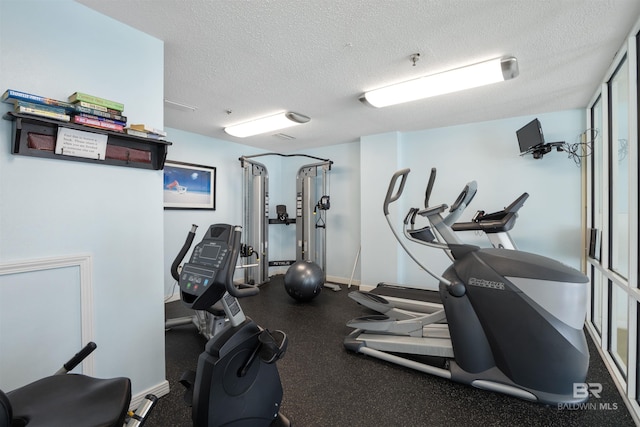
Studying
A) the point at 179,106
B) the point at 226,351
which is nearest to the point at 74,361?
the point at 226,351

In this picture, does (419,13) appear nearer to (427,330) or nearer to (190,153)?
(427,330)

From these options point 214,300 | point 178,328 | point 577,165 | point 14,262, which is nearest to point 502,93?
point 577,165

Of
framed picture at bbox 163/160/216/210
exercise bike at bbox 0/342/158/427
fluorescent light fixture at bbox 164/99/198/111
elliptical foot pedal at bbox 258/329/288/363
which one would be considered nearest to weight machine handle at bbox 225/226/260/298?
elliptical foot pedal at bbox 258/329/288/363

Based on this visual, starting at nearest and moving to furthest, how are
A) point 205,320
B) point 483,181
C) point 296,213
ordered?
point 205,320
point 483,181
point 296,213

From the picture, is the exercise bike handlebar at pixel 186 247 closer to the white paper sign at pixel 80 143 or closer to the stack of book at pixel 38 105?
the white paper sign at pixel 80 143

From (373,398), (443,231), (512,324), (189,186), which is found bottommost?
(373,398)

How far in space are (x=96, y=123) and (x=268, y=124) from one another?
2.29 metres

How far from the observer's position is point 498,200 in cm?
369

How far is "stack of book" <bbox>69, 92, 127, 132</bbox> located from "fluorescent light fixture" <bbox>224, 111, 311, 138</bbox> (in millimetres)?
1973

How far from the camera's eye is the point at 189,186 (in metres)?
4.26

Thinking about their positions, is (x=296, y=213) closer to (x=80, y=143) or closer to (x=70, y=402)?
(x=80, y=143)

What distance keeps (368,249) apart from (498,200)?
6.34 ft

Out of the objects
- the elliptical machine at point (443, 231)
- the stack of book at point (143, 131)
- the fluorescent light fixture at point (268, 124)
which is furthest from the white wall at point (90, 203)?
the elliptical machine at point (443, 231)

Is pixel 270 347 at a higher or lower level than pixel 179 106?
lower
